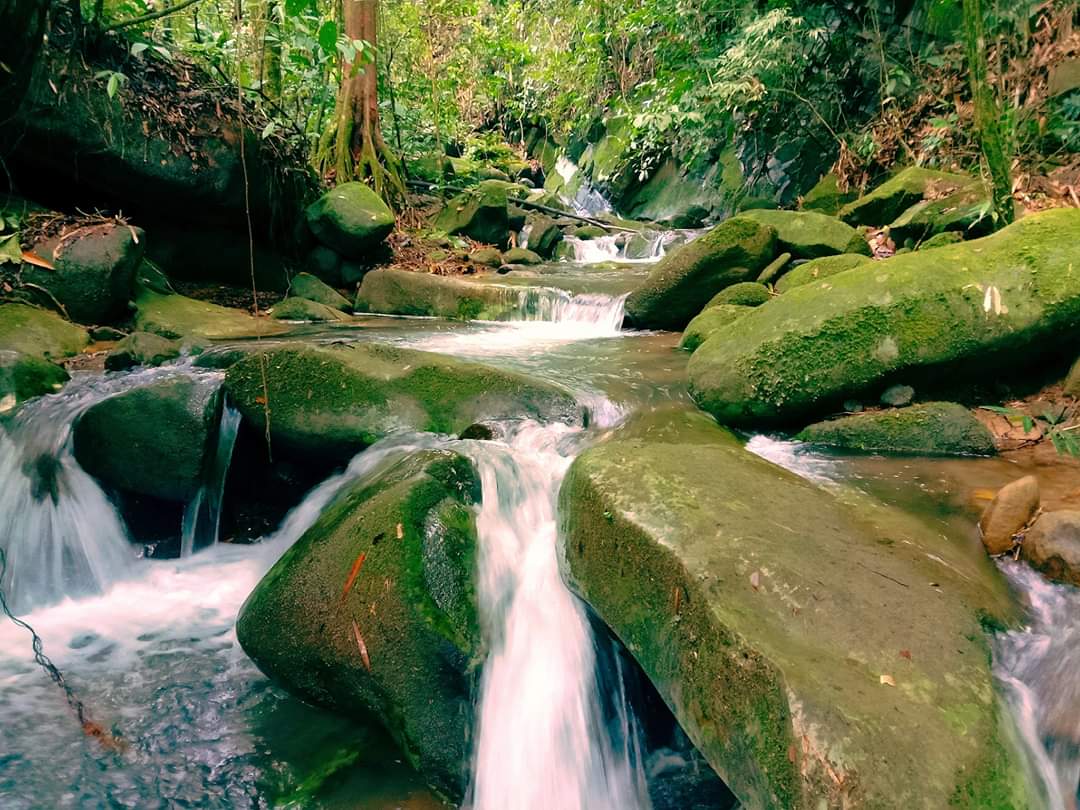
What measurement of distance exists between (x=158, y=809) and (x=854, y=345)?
389 cm

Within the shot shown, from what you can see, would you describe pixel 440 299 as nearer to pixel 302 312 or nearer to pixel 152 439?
pixel 302 312

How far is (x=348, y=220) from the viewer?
8227 millimetres

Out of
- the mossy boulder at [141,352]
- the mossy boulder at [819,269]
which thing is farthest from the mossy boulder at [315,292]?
the mossy boulder at [819,269]

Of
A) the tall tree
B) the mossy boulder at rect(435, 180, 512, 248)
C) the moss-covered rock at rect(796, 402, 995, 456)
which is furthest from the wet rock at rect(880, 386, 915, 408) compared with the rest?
the mossy boulder at rect(435, 180, 512, 248)

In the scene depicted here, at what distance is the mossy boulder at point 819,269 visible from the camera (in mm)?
5438

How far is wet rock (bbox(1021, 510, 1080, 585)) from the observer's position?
7.80ft

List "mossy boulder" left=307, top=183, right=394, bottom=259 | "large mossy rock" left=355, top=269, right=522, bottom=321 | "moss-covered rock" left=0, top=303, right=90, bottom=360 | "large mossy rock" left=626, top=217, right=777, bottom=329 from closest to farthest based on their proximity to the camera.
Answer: "moss-covered rock" left=0, top=303, right=90, bottom=360 < "large mossy rock" left=626, top=217, right=777, bottom=329 < "large mossy rock" left=355, top=269, right=522, bottom=321 < "mossy boulder" left=307, top=183, right=394, bottom=259

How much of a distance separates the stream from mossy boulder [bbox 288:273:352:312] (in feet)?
11.7

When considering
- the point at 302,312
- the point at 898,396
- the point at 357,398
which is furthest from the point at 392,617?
the point at 302,312

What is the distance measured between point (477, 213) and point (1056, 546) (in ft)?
33.0

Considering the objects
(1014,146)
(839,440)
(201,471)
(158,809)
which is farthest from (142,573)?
(1014,146)

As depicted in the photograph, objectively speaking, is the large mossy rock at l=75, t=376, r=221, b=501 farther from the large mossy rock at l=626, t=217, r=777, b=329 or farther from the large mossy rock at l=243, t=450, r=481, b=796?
the large mossy rock at l=626, t=217, r=777, b=329

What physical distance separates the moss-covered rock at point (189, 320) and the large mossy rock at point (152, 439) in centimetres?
178

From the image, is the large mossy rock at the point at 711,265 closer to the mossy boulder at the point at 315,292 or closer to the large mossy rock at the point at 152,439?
the mossy boulder at the point at 315,292
